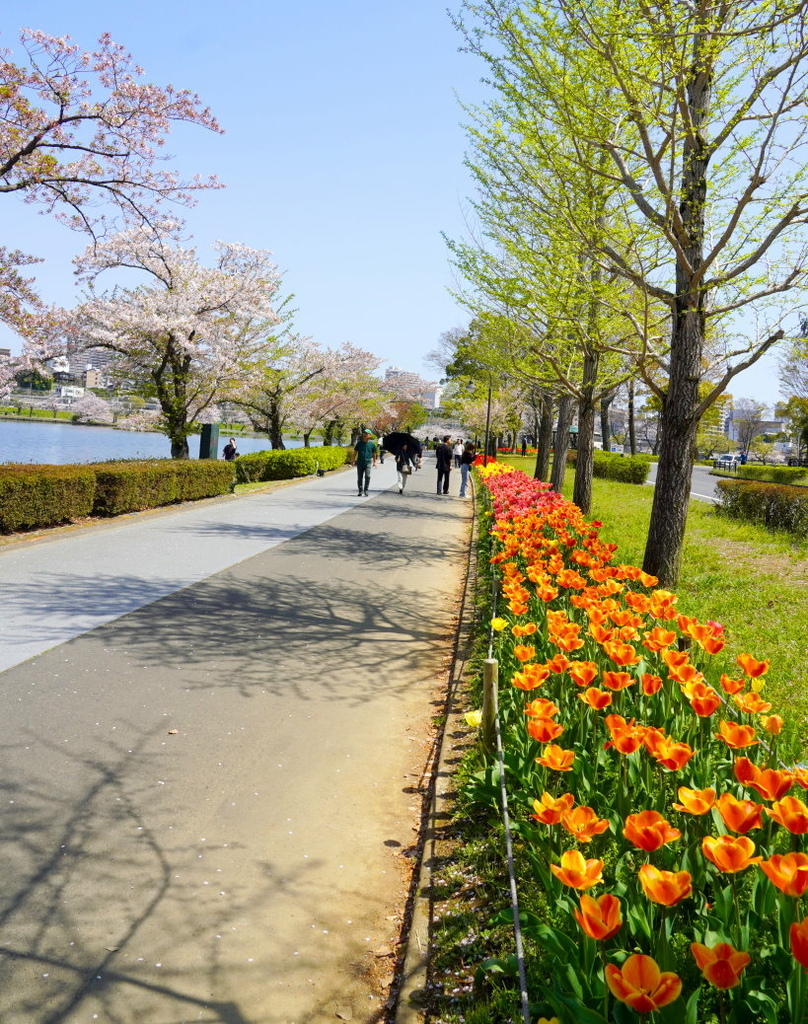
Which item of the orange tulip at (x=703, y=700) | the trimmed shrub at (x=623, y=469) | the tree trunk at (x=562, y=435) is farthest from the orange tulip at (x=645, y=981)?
the trimmed shrub at (x=623, y=469)

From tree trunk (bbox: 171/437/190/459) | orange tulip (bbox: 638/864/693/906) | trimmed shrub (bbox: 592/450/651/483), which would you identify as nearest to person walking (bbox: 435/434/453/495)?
tree trunk (bbox: 171/437/190/459)

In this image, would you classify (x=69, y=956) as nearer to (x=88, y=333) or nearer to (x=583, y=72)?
(x=583, y=72)

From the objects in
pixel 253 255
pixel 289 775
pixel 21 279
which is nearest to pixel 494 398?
pixel 253 255

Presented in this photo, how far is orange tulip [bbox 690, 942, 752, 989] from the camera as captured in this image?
1508 mm

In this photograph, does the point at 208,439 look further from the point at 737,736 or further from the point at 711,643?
the point at 737,736

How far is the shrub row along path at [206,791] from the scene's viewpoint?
274 centimetres

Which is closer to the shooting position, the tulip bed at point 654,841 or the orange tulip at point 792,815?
the tulip bed at point 654,841

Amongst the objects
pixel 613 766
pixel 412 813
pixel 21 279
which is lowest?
pixel 412 813

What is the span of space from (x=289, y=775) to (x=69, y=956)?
5.55ft

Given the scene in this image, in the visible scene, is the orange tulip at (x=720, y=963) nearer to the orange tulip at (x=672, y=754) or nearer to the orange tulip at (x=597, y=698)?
the orange tulip at (x=672, y=754)

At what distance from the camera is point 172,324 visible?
21.4 m

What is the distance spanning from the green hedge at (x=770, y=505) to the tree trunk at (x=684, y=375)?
6.26 m

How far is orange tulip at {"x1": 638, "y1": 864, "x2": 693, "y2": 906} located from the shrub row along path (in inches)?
55.2

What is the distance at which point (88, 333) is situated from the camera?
71.2 feet
